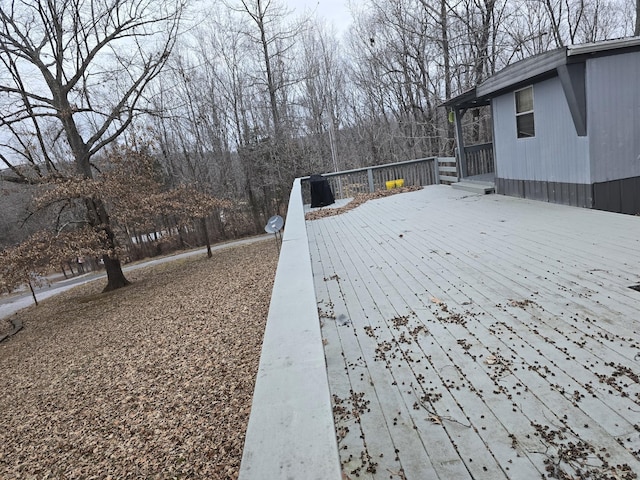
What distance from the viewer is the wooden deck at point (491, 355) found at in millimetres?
1786

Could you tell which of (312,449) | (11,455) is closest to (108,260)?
(11,455)

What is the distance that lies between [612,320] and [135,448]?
4.69 metres

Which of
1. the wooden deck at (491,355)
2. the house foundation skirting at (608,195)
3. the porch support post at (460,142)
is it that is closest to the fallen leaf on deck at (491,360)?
the wooden deck at (491,355)

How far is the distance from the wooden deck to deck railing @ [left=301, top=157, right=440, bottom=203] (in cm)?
726

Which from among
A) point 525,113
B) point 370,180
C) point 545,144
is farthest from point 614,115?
point 370,180

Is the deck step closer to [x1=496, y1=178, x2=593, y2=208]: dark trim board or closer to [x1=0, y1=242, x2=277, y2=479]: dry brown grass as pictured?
[x1=496, y1=178, x2=593, y2=208]: dark trim board

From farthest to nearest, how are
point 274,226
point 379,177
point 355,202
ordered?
point 379,177 < point 355,202 < point 274,226

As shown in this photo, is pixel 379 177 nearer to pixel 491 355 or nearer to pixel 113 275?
pixel 113 275

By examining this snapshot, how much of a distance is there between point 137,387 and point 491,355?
5.18 m

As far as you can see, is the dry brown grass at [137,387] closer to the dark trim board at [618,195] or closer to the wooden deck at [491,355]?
the wooden deck at [491,355]

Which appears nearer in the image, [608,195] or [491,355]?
[491,355]

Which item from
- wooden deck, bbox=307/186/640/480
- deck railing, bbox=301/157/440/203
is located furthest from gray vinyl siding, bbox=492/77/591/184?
deck railing, bbox=301/157/440/203

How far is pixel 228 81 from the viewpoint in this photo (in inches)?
953

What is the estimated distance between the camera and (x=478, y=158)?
37.3 ft
